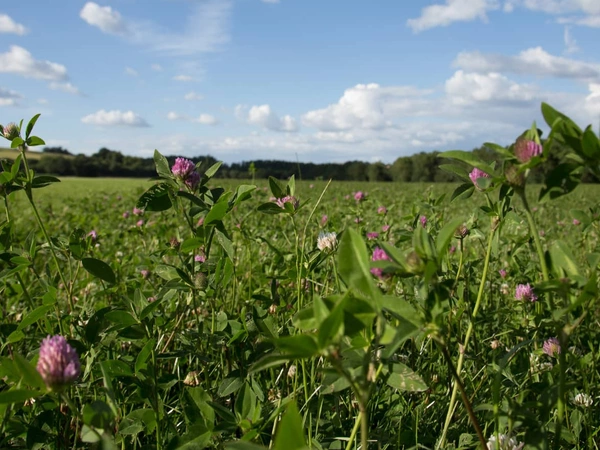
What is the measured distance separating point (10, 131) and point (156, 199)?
1.42ft

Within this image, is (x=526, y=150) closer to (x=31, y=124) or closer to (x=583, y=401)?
(x=583, y=401)

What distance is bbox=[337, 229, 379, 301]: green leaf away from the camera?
0.55 metres

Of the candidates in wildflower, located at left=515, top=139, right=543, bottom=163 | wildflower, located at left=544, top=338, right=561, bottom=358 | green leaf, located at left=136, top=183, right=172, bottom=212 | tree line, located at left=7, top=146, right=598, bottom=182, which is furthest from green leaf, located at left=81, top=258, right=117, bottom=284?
tree line, located at left=7, top=146, right=598, bottom=182

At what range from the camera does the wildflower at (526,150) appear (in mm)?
612

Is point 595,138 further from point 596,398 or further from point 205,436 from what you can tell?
point 596,398

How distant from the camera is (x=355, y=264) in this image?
0.55 m

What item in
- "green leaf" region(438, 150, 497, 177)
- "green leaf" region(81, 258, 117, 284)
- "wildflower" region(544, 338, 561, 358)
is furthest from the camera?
"wildflower" region(544, 338, 561, 358)

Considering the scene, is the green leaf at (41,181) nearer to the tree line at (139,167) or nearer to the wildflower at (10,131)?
the wildflower at (10,131)

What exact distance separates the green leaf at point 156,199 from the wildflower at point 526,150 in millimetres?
619

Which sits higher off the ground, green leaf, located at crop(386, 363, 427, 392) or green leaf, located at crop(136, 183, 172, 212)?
green leaf, located at crop(136, 183, 172, 212)

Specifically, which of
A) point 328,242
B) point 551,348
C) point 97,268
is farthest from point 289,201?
point 551,348

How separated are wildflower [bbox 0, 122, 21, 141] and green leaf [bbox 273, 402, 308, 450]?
0.99 meters

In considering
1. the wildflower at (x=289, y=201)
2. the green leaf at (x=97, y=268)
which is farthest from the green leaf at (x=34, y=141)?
the wildflower at (x=289, y=201)

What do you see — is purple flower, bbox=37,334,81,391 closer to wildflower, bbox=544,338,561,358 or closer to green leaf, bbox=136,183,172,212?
green leaf, bbox=136,183,172,212
